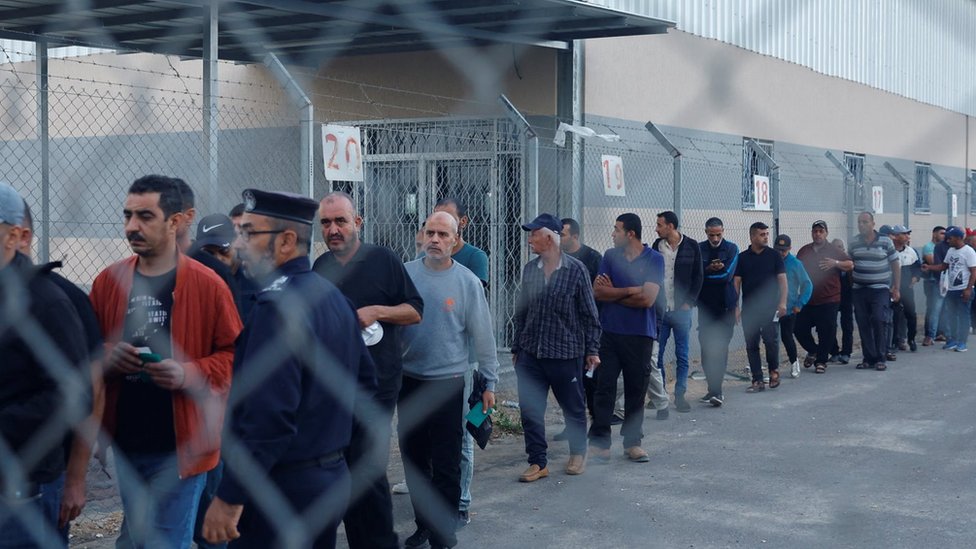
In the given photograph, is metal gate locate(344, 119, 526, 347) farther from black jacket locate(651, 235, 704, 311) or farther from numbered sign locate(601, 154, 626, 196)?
black jacket locate(651, 235, 704, 311)

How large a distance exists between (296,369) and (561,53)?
8.74 metres

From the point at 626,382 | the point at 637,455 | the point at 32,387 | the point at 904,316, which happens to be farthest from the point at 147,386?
the point at 904,316

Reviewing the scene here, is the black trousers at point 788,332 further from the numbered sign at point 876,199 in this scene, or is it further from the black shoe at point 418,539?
the black shoe at point 418,539

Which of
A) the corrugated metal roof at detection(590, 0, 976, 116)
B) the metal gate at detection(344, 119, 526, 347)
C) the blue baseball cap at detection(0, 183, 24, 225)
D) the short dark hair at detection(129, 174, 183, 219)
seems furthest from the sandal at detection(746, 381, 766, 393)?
the corrugated metal roof at detection(590, 0, 976, 116)

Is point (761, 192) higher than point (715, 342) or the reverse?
higher

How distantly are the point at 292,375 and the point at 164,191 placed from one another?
1.07 metres

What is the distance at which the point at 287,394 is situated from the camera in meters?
3.73

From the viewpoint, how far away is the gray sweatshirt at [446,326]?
624cm

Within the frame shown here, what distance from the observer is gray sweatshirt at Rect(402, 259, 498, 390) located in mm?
6238

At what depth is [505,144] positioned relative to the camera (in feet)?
40.0

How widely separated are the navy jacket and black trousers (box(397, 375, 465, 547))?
2.08 metres

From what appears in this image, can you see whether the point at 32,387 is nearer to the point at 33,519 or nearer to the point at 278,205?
the point at 33,519

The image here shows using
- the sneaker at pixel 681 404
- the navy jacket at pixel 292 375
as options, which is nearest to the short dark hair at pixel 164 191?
the navy jacket at pixel 292 375

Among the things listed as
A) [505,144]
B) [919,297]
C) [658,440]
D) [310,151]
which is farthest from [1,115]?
[919,297]
